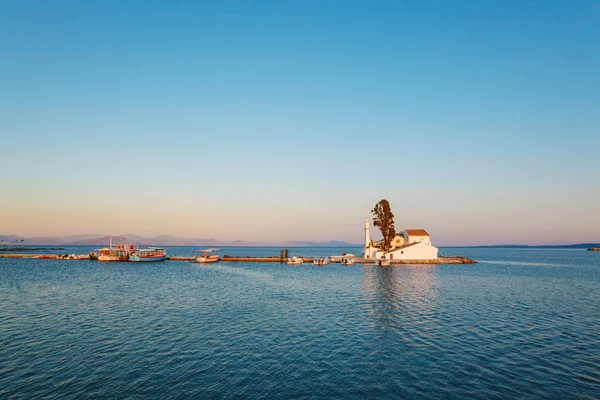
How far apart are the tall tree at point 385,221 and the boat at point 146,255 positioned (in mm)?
86923

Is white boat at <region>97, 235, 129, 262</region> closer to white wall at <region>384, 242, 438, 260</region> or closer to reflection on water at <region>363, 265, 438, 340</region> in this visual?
reflection on water at <region>363, 265, 438, 340</region>

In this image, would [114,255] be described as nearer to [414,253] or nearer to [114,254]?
[114,254]

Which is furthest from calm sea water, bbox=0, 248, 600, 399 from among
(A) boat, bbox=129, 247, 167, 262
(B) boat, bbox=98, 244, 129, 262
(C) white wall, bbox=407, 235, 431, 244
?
(B) boat, bbox=98, 244, 129, 262

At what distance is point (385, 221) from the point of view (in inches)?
4781

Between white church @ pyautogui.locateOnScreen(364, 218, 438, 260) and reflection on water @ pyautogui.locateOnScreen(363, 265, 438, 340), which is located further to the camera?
white church @ pyautogui.locateOnScreen(364, 218, 438, 260)

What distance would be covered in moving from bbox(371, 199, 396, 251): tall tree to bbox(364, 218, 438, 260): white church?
14.7 ft

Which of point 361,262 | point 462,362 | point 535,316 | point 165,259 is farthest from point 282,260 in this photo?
point 462,362

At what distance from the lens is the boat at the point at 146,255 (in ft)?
413

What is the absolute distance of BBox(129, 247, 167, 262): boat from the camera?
126 meters

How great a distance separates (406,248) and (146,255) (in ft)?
332

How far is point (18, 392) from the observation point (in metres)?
20.6

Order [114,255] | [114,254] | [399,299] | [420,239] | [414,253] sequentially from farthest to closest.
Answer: [114,254], [114,255], [420,239], [414,253], [399,299]

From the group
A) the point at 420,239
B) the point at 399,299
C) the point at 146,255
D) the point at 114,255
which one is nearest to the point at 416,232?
the point at 420,239

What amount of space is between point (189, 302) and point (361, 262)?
81.5 metres
